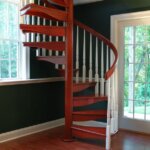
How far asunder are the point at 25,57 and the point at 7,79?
20.8 inches

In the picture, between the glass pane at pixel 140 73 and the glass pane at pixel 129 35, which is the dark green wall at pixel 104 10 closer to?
the glass pane at pixel 129 35

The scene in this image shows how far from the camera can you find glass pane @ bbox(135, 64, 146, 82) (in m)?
4.49

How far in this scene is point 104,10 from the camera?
15.9 feet

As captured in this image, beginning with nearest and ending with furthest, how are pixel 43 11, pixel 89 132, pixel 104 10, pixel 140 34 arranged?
pixel 43 11, pixel 89 132, pixel 140 34, pixel 104 10

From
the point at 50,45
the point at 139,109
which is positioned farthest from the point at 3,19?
the point at 139,109

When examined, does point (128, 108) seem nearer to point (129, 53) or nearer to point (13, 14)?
point (129, 53)

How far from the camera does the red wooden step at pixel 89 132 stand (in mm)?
3816

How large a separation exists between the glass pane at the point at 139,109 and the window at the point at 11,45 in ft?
7.16

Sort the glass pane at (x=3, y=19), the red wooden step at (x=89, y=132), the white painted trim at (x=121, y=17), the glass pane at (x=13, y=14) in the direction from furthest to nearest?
the white painted trim at (x=121, y=17)
the glass pane at (x=13, y=14)
the glass pane at (x=3, y=19)
the red wooden step at (x=89, y=132)

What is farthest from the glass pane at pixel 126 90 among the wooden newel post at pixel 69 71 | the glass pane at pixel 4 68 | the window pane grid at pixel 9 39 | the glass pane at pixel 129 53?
the glass pane at pixel 4 68

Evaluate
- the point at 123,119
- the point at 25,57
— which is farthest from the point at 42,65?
the point at 123,119

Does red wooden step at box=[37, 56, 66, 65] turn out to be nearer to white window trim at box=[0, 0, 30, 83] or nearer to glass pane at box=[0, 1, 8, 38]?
white window trim at box=[0, 0, 30, 83]

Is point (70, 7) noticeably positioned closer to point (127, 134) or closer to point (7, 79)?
point (7, 79)

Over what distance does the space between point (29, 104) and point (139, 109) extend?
6.80 ft
